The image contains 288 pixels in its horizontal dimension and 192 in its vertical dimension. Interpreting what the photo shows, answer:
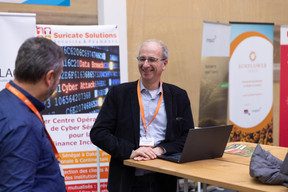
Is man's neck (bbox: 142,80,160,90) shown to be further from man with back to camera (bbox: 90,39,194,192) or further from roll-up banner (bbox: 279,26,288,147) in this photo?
roll-up banner (bbox: 279,26,288,147)

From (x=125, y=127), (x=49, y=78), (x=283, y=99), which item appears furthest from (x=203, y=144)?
(x=283, y=99)

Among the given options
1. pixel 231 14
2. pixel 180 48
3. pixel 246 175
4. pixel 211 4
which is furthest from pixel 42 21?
pixel 246 175

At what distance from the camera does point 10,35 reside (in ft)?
11.6

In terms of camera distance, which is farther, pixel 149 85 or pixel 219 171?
pixel 149 85

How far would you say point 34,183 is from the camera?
1429 mm

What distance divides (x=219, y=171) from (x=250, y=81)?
11.2ft

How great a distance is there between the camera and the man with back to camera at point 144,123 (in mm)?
2672

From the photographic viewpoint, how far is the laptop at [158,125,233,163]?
7.63ft

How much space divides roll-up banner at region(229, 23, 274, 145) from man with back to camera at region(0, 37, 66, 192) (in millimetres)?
4071

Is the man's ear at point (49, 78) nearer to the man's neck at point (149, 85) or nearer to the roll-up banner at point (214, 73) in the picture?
the man's neck at point (149, 85)

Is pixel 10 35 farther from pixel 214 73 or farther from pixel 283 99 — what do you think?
pixel 283 99

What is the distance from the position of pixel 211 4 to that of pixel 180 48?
83 centimetres

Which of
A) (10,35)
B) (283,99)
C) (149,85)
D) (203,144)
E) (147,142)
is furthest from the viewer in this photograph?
(283,99)

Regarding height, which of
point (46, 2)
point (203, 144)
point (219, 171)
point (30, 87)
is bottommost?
point (219, 171)
